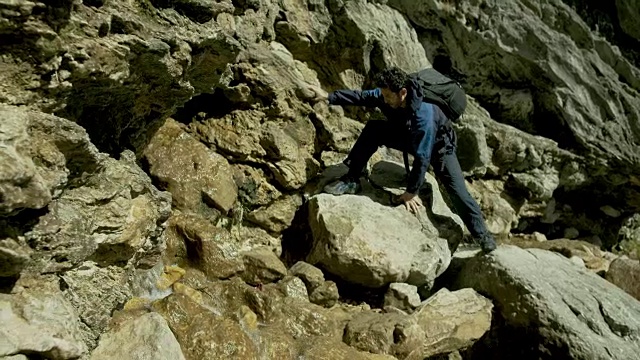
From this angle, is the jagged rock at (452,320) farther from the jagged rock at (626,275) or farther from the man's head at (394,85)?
the jagged rock at (626,275)

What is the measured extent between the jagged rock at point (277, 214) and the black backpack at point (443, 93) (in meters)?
2.99

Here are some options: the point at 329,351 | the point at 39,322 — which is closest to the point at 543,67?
the point at 329,351

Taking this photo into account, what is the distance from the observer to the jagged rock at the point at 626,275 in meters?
10.5

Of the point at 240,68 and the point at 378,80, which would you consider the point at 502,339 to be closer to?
the point at 378,80

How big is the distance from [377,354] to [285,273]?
194cm

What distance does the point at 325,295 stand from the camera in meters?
7.69

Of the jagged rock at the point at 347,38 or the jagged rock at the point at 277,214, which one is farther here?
the jagged rock at the point at 347,38

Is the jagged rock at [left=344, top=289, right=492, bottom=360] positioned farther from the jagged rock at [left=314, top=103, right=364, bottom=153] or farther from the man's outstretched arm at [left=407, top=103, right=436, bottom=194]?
the jagged rock at [left=314, top=103, right=364, bottom=153]

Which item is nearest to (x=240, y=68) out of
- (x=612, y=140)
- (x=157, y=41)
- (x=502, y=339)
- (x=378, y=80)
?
(x=378, y=80)

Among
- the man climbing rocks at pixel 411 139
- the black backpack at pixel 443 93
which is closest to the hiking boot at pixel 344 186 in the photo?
the man climbing rocks at pixel 411 139

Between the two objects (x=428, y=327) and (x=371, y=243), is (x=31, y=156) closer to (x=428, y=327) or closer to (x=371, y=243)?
(x=371, y=243)

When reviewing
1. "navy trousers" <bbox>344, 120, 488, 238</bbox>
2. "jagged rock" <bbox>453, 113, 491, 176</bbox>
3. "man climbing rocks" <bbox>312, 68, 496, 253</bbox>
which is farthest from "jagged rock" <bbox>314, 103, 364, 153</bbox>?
"jagged rock" <bbox>453, 113, 491, 176</bbox>

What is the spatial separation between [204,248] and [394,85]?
12.6ft

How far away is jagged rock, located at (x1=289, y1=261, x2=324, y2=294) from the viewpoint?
7.62 m
